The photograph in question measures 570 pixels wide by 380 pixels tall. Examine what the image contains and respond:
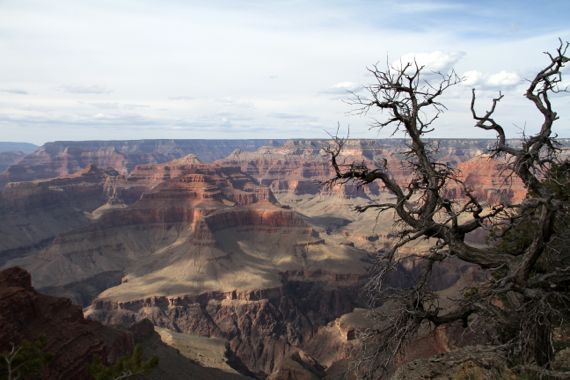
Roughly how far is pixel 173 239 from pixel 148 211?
606 inches

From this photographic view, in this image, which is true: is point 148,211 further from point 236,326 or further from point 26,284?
point 26,284

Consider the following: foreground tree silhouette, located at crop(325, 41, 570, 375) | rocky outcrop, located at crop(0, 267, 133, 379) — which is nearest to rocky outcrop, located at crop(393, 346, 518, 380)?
foreground tree silhouette, located at crop(325, 41, 570, 375)

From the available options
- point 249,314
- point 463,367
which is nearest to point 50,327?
point 463,367

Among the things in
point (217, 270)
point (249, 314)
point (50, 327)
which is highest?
point (50, 327)

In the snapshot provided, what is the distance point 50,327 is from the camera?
43.2 metres

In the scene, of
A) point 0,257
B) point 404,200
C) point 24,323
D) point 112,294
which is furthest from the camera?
point 0,257

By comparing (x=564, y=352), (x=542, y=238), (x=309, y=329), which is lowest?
(x=309, y=329)

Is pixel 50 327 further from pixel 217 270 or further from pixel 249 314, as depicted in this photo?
pixel 217 270

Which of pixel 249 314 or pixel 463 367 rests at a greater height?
pixel 463 367

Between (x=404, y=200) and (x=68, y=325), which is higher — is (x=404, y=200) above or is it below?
A: above

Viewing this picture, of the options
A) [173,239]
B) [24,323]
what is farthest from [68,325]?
[173,239]

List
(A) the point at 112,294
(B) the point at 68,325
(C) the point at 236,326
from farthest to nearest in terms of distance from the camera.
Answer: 1. (A) the point at 112,294
2. (C) the point at 236,326
3. (B) the point at 68,325

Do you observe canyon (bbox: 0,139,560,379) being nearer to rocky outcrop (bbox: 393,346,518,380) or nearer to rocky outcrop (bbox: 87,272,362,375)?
rocky outcrop (bbox: 87,272,362,375)

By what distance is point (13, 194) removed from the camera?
194 meters
